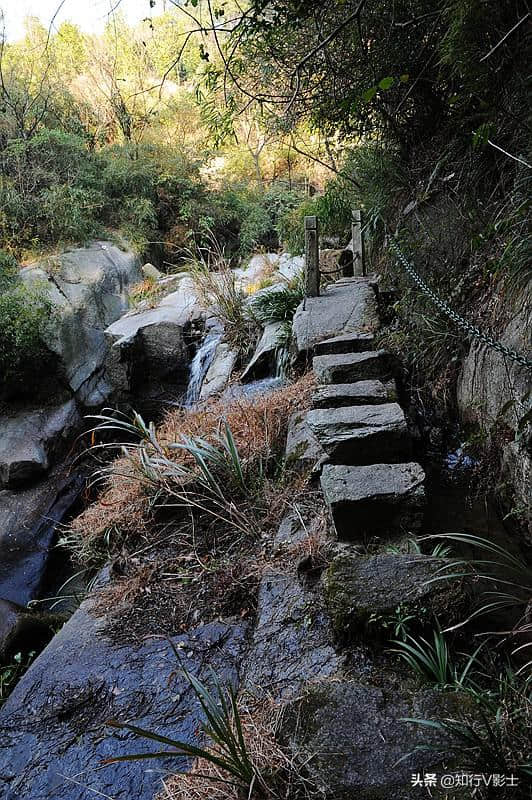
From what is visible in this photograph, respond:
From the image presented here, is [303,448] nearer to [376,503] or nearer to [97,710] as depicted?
[376,503]

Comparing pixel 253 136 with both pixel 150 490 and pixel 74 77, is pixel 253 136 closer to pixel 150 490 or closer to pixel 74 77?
pixel 74 77

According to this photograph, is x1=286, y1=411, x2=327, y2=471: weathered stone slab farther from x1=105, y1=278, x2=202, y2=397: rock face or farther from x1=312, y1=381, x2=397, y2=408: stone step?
x1=105, y1=278, x2=202, y2=397: rock face

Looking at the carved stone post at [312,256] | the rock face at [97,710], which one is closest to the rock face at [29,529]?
the rock face at [97,710]

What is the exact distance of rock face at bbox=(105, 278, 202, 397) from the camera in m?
7.50

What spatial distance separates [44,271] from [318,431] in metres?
6.71

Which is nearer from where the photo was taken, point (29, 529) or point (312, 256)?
point (312, 256)

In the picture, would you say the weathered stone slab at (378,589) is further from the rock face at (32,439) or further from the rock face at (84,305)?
the rock face at (84,305)

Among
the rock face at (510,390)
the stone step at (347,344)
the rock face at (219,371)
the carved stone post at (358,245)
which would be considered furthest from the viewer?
the rock face at (219,371)

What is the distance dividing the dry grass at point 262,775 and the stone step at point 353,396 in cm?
179

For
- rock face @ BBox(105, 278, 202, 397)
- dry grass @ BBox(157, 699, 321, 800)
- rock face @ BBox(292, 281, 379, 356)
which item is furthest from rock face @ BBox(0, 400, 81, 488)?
dry grass @ BBox(157, 699, 321, 800)

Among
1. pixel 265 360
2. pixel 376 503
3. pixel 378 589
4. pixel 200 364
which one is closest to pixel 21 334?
pixel 200 364

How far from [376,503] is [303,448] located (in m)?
0.90

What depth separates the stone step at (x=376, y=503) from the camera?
95.1 inches

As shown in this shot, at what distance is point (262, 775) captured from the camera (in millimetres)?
1452
